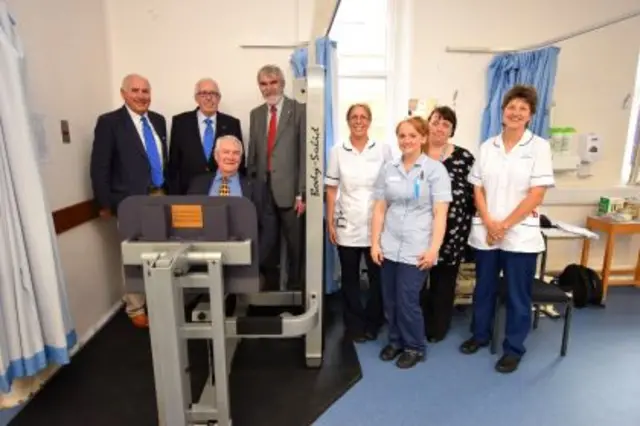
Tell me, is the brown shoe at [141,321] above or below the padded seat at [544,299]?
below

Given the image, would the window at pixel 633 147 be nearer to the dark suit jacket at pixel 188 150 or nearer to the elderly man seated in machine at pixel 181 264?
Result: the dark suit jacket at pixel 188 150

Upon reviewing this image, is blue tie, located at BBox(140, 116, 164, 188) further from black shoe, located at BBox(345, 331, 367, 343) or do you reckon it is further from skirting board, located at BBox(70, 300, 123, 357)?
black shoe, located at BBox(345, 331, 367, 343)

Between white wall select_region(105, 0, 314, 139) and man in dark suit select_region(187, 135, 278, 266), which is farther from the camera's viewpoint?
white wall select_region(105, 0, 314, 139)

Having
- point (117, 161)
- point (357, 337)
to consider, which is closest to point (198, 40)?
point (117, 161)

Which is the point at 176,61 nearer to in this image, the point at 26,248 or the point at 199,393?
the point at 26,248

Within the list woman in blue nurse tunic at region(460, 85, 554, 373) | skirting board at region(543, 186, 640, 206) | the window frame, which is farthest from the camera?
skirting board at region(543, 186, 640, 206)

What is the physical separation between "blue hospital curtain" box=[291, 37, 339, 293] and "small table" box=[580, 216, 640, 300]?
2.15 m

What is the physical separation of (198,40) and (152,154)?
106 cm

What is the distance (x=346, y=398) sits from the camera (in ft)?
6.90

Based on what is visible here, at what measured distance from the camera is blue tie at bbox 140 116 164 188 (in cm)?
271

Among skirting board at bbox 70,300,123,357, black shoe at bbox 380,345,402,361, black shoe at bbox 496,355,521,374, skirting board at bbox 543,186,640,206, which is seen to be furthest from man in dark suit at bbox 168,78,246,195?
skirting board at bbox 543,186,640,206

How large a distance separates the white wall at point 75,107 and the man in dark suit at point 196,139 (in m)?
0.57

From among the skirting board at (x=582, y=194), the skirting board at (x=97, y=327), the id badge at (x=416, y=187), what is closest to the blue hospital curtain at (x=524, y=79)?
the skirting board at (x=582, y=194)

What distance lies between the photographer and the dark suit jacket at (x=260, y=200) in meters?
2.27
